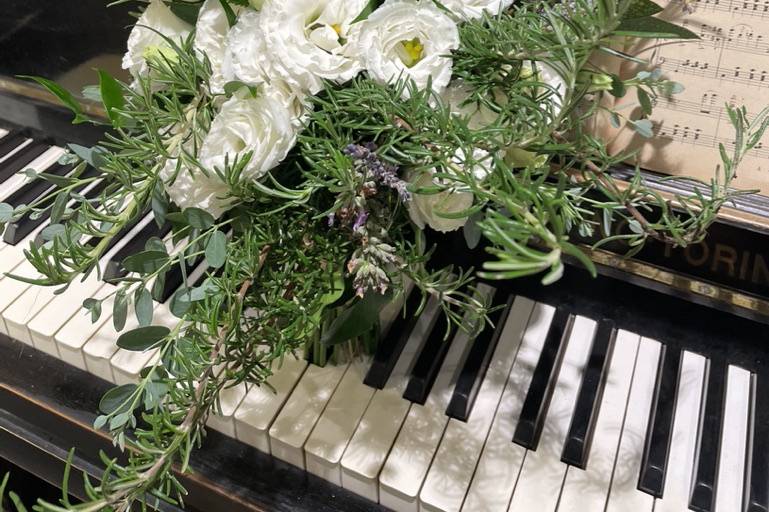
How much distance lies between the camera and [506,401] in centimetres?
93

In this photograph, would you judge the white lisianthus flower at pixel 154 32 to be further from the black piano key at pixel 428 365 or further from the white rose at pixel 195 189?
the black piano key at pixel 428 365

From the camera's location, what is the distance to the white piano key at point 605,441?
841mm

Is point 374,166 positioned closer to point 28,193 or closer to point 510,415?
point 510,415

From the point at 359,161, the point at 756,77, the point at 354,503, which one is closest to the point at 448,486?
the point at 354,503

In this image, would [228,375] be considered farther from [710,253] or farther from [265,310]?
[710,253]

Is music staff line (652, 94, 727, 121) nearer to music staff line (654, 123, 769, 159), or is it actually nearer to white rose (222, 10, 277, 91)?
music staff line (654, 123, 769, 159)

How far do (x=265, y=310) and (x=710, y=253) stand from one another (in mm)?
572

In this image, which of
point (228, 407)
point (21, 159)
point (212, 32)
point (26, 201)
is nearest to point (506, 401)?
point (228, 407)

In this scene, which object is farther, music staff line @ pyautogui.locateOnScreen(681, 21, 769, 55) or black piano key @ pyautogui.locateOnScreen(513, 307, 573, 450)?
black piano key @ pyautogui.locateOnScreen(513, 307, 573, 450)

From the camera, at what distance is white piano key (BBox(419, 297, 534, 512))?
2.77 ft

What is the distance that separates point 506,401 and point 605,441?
13 centimetres

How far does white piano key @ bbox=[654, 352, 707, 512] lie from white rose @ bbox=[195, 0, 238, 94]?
27.4 inches

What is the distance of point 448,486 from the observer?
85 centimetres

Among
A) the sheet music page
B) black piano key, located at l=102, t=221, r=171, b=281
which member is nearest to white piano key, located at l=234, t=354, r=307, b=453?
black piano key, located at l=102, t=221, r=171, b=281
